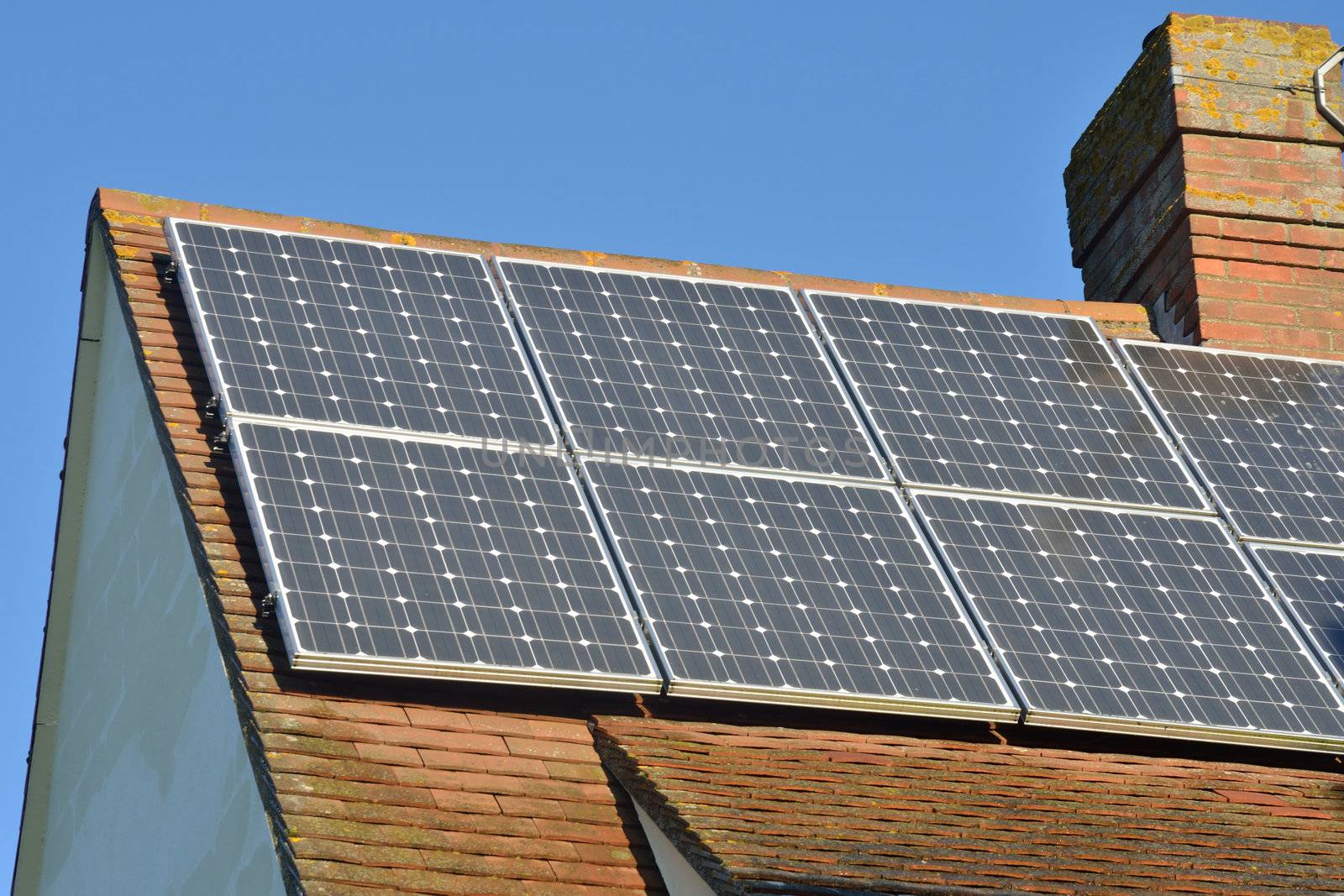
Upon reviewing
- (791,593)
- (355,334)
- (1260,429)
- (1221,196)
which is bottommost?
(791,593)

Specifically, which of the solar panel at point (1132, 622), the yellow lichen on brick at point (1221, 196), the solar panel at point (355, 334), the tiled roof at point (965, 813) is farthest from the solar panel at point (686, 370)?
the yellow lichen on brick at point (1221, 196)

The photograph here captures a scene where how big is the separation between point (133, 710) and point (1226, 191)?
8369 mm

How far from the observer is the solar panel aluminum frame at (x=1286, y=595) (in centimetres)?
1082

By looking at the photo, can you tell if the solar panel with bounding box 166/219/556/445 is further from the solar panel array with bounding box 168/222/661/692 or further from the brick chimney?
the brick chimney

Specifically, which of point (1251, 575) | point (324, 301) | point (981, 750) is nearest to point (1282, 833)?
point (981, 750)

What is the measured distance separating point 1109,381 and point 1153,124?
300cm

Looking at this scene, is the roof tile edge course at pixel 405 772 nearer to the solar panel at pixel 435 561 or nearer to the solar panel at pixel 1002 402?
the solar panel at pixel 435 561

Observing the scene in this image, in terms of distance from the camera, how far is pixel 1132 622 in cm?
1077

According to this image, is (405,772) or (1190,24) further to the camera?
(1190,24)

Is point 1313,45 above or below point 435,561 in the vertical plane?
above

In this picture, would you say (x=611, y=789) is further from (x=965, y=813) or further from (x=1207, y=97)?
(x=1207, y=97)

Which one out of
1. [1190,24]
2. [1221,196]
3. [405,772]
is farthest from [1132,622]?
[1190,24]

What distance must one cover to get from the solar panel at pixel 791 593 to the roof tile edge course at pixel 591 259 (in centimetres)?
256

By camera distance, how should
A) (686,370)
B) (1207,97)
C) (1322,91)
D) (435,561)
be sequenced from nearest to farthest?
(435,561) → (686,370) → (1322,91) → (1207,97)
